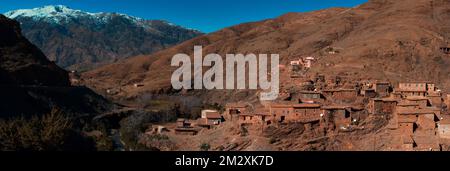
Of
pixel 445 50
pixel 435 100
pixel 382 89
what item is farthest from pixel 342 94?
pixel 445 50

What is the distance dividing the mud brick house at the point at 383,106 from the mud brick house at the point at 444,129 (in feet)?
12.1

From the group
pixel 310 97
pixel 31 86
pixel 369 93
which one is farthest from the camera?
pixel 31 86

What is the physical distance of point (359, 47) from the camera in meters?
56.8

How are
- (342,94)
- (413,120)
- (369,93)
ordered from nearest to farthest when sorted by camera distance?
(413,120) → (369,93) → (342,94)

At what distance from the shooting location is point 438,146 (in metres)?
26.4

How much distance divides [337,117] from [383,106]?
280cm

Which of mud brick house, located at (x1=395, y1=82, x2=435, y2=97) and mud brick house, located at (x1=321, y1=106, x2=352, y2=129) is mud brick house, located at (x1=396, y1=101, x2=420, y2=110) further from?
mud brick house, located at (x1=395, y1=82, x2=435, y2=97)

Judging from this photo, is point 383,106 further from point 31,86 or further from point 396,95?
point 31,86

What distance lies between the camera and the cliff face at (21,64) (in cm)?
5312

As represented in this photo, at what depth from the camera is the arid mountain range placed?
48969 mm

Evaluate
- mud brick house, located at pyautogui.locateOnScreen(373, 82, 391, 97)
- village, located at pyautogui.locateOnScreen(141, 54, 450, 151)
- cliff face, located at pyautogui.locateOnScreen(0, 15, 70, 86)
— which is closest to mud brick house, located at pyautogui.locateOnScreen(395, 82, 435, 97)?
village, located at pyautogui.locateOnScreen(141, 54, 450, 151)

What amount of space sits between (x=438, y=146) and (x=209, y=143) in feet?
43.5

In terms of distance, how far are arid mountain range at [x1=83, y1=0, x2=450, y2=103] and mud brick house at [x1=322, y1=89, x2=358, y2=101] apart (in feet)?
29.6

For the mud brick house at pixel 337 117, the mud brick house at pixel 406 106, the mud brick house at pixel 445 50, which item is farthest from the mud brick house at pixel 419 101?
the mud brick house at pixel 445 50
